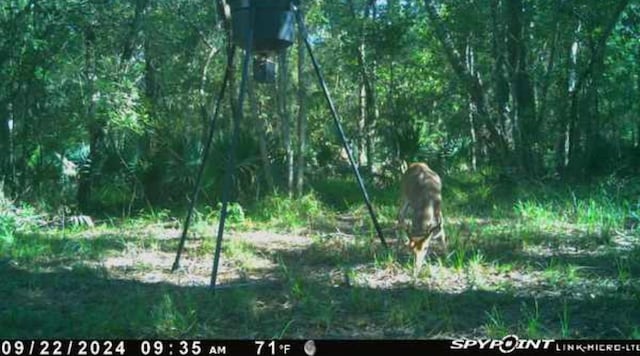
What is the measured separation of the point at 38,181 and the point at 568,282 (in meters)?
10.4

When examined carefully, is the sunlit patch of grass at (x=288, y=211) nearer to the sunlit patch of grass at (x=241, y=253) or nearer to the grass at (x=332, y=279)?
Answer: the grass at (x=332, y=279)

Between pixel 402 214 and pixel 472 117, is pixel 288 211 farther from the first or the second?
pixel 472 117

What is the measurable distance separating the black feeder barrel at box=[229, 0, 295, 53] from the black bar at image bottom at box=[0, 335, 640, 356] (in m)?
3.26

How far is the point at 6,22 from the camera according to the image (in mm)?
13070

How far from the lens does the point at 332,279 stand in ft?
23.6

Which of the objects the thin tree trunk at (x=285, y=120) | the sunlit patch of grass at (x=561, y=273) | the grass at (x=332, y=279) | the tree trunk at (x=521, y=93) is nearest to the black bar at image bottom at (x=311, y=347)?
the grass at (x=332, y=279)

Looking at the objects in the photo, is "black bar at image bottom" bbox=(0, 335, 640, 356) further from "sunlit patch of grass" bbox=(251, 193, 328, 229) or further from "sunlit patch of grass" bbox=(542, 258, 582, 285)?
"sunlit patch of grass" bbox=(251, 193, 328, 229)

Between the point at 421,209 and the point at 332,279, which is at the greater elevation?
the point at 421,209

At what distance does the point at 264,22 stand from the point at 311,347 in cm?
358

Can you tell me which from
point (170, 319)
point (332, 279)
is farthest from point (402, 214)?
point (170, 319)

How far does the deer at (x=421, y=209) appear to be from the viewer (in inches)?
294

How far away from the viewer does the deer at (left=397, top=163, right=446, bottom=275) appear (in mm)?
7461

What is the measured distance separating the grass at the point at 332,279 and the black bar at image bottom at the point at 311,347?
0.81ft

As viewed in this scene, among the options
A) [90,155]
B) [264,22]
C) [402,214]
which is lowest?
[402,214]
